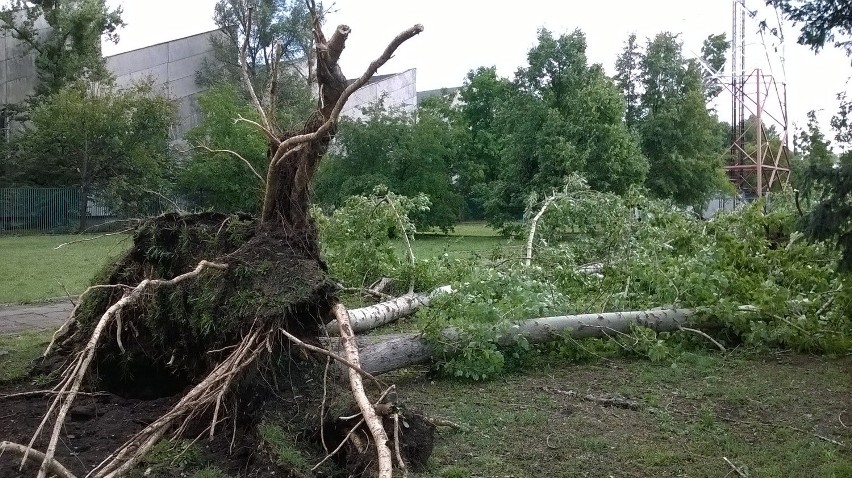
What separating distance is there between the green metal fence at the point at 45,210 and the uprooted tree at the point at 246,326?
74.4 feet

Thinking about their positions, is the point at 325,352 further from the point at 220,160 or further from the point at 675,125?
the point at 675,125

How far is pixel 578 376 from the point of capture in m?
6.64

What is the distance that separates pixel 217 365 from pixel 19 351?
345cm

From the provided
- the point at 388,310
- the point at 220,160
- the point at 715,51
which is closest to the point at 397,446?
the point at 388,310

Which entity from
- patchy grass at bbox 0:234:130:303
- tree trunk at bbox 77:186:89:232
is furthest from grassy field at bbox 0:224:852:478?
tree trunk at bbox 77:186:89:232

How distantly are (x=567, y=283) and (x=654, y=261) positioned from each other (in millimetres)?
1026

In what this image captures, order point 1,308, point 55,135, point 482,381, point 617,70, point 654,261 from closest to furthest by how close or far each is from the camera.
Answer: point 482,381, point 654,261, point 1,308, point 55,135, point 617,70

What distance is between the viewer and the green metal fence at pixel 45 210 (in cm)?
2744

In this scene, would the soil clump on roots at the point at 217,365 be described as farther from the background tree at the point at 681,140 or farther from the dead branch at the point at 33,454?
the background tree at the point at 681,140

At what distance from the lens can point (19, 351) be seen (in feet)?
23.5

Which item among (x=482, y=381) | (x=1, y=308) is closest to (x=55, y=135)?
(x=1, y=308)

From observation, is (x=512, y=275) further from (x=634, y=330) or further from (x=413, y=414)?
(x=413, y=414)

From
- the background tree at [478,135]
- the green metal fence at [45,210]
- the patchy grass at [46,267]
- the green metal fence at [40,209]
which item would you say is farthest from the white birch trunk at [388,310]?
the green metal fence at [40,209]

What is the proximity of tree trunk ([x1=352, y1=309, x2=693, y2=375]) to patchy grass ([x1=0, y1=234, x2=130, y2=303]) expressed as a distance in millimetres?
2255
